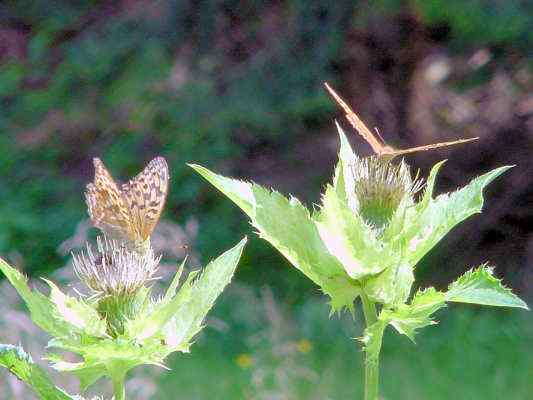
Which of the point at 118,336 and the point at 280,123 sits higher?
the point at 118,336

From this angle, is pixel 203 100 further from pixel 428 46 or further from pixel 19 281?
pixel 19 281

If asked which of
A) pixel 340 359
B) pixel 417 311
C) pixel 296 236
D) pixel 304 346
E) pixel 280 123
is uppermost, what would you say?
pixel 296 236

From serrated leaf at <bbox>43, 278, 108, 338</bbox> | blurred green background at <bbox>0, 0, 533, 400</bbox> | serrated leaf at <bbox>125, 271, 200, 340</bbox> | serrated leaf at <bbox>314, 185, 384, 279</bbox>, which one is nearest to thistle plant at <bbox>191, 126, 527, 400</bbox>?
serrated leaf at <bbox>314, 185, 384, 279</bbox>

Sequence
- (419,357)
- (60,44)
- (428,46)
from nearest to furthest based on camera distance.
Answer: (419,357) < (428,46) < (60,44)

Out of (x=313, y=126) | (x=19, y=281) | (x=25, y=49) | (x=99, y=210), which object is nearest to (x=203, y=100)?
(x=313, y=126)

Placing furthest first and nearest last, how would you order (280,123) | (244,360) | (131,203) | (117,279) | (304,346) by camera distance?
(280,123) < (244,360) < (304,346) < (131,203) < (117,279)

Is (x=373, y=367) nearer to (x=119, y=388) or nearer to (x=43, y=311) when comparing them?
(x=119, y=388)

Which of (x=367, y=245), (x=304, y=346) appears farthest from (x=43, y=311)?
(x=304, y=346)

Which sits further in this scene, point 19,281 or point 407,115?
point 407,115
